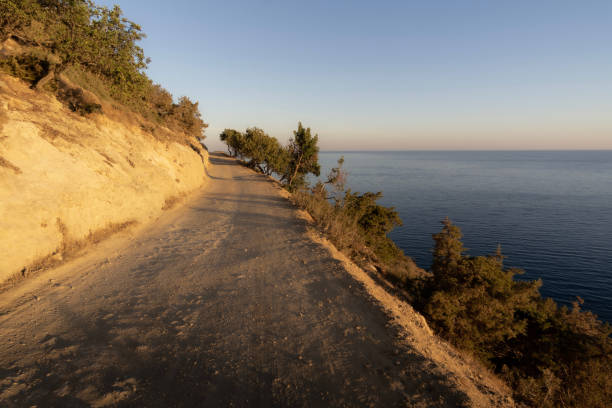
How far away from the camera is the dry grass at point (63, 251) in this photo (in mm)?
6059

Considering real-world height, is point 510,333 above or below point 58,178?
below

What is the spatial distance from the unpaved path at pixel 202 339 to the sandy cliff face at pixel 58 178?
120 centimetres

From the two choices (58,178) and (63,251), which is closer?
(63,251)

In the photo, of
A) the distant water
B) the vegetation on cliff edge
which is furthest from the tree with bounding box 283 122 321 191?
the distant water

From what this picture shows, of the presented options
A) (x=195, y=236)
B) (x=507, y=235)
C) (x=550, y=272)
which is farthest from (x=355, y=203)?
(x=507, y=235)

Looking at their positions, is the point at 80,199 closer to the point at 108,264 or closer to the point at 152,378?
the point at 108,264

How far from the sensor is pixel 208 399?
347cm

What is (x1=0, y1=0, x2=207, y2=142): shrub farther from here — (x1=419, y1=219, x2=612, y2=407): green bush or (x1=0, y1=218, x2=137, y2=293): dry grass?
(x1=419, y1=219, x2=612, y2=407): green bush

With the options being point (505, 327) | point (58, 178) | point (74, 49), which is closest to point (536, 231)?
point (505, 327)

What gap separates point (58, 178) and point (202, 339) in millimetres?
7958

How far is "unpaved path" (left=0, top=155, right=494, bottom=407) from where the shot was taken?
11.8 feet

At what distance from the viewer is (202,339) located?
4.63 meters

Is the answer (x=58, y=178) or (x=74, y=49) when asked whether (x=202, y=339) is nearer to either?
(x=58, y=178)

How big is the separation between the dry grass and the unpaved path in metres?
0.33
